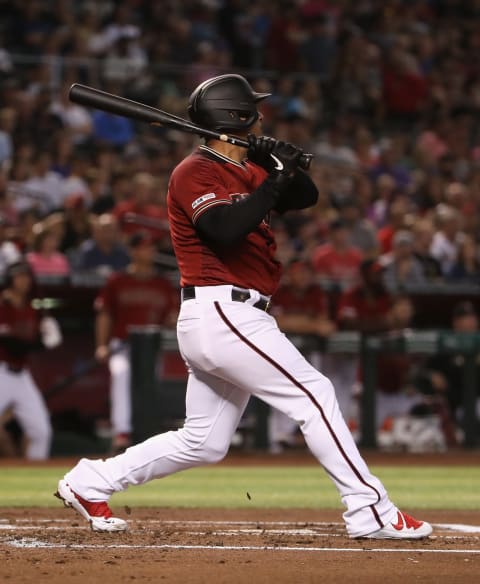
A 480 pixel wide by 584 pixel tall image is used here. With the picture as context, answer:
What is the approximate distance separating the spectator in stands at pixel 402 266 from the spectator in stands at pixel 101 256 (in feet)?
8.94

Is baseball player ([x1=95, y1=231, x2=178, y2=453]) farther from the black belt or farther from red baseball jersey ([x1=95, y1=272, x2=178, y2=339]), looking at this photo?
the black belt

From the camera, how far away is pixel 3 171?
13.1 meters

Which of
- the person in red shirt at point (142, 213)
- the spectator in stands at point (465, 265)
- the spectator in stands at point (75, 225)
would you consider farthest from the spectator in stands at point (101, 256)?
the spectator in stands at point (465, 265)

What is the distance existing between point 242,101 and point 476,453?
7255 millimetres

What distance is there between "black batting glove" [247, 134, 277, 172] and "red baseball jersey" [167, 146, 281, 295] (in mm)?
131

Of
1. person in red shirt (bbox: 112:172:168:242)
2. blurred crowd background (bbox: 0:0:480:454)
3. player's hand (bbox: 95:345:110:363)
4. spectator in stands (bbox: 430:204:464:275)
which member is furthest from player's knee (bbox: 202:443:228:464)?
spectator in stands (bbox: 430:204:464:275)

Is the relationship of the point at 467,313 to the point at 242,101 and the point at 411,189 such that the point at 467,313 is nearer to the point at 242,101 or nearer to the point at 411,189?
the point at 411,189

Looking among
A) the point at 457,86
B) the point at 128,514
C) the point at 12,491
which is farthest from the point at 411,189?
the point at 128,514

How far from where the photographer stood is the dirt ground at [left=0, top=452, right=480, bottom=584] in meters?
4.60

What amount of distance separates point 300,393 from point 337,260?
8.15 metres

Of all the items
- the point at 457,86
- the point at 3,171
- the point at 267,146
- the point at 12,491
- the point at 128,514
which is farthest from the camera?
the point at 457,86

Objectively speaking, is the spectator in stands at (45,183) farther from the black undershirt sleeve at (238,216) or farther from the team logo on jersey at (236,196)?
the black undershirt sleeve at (238,216)

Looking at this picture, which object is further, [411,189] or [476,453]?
[411,189]

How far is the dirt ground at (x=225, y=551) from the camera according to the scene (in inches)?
181
